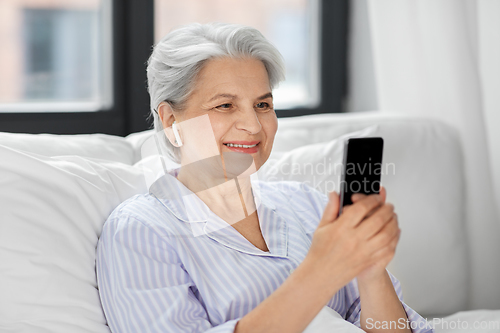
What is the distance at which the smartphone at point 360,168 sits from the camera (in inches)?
26.9

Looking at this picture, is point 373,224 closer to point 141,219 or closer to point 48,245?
point 141,219

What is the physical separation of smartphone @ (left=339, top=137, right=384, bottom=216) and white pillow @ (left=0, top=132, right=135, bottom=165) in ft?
2.28

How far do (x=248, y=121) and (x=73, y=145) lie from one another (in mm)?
467

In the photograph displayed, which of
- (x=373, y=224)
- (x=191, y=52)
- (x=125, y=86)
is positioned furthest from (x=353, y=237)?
(x=125, y=86)

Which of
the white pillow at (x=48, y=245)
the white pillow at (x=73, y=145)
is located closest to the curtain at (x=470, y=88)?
the white pillow at (x=73, y=145)

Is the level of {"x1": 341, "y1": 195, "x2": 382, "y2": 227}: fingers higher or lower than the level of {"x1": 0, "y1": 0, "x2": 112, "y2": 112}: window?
lower

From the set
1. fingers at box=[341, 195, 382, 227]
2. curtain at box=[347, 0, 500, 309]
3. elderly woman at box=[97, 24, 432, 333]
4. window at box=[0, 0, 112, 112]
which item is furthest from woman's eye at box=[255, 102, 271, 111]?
window at box=[0, 0, 112, 112]

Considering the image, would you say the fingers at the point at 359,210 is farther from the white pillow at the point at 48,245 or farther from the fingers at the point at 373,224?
the white pillow at the point at 48,245

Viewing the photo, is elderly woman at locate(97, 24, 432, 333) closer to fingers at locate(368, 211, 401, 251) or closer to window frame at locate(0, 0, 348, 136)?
fingers at locate(368, 211, 401, 251)

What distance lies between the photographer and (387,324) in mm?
894

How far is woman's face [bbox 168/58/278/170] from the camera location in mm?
942

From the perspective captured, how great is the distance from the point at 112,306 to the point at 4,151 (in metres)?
0.35

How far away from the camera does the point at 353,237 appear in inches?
25.9

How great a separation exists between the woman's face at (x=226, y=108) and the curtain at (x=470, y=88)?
0.82 metres
